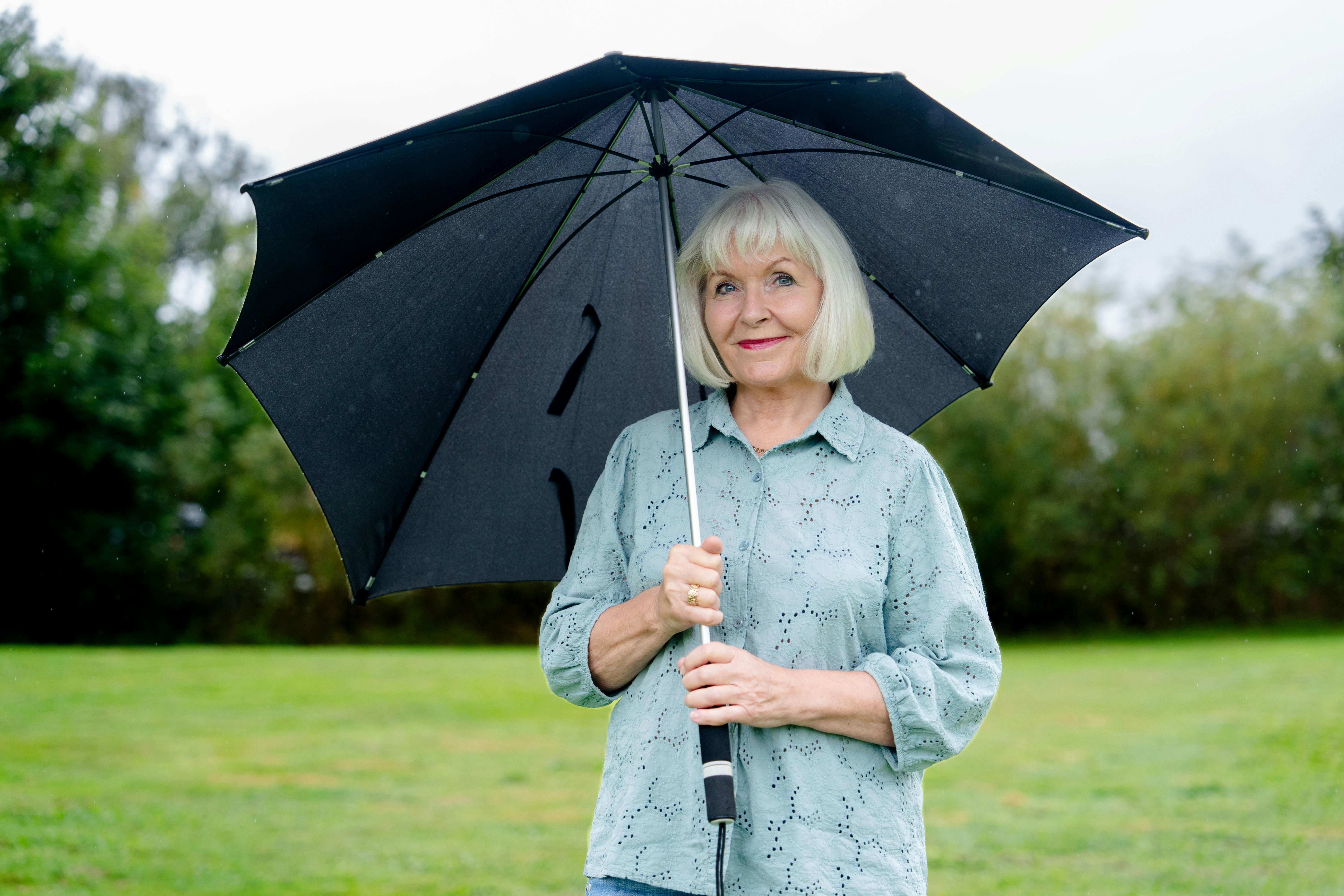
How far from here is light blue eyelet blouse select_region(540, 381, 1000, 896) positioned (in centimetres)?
161

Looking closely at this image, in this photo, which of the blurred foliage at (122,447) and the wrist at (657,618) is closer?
the wrist at (657,618)

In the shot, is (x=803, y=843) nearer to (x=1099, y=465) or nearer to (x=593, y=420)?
(x=593, y=420)

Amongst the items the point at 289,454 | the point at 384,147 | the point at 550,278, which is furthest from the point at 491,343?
the point at 289,454

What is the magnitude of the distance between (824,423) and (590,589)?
0.46 meters

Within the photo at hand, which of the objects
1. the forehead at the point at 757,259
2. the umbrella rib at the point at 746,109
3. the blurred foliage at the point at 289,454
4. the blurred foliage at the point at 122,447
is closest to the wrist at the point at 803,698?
the forehead at the point at 757,259

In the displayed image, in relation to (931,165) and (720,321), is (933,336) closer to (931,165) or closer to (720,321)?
(931,165)

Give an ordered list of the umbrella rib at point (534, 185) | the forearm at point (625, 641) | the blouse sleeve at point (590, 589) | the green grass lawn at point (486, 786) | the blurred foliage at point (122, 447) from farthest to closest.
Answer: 1. the blurred foliage at point (122, 447)
2. the green grass lawn at point (486, 786)
3. the umbrella rib at point (534, 185)
4. the blouse sleeve at point (590, 589)
5. the forearm at point (625, 641)

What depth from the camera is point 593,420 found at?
90.5 inches

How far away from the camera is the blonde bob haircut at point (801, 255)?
1.82 metres

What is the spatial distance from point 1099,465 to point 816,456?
24405 millimetres

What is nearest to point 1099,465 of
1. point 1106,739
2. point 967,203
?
point 1106,739

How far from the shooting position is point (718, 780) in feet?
5.15

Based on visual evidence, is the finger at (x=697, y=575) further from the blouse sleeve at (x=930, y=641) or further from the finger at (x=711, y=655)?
the blouse sleeve at (x=930, y=641)

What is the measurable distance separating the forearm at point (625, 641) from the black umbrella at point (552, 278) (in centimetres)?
16
